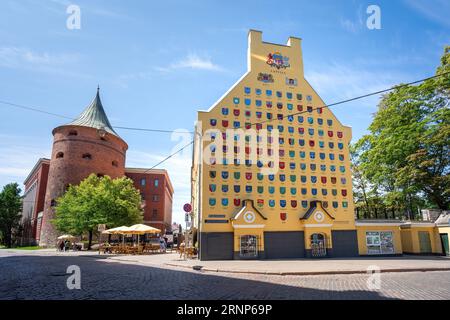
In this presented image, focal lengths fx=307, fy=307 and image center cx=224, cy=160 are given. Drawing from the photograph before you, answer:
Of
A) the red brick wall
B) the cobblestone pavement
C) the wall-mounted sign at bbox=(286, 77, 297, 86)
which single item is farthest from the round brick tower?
the cobblestone pavement

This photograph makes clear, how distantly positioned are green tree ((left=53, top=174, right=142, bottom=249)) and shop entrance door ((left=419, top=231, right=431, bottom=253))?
3141 centimetres

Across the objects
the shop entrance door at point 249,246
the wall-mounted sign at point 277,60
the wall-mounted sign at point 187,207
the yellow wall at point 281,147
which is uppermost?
the wall-mounted sign at point 277,60

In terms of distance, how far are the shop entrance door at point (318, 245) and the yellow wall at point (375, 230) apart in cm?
351

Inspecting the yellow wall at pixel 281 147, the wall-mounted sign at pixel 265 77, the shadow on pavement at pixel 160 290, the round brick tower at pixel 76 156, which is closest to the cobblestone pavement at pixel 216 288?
the shadow on pavement at pixel 160 290

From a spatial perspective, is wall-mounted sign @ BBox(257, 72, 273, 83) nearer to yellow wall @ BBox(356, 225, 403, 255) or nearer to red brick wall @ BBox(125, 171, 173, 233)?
yellow wall @ BBox(356, 225, 403, 255)

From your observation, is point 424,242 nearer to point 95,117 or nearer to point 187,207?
point 187,207

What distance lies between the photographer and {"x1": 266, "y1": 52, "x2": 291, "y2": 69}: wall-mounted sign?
2809cm

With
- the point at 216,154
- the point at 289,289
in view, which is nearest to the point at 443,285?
the point at 289,289

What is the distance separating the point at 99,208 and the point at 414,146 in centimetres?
3614

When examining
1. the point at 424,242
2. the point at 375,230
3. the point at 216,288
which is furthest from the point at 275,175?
the point at 216,288

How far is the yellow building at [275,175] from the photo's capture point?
23.8m

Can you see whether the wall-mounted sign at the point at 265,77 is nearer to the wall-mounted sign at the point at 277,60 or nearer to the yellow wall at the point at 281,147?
the yellow wall at the point at 281,147

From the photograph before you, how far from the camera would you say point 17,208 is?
6638 cm
